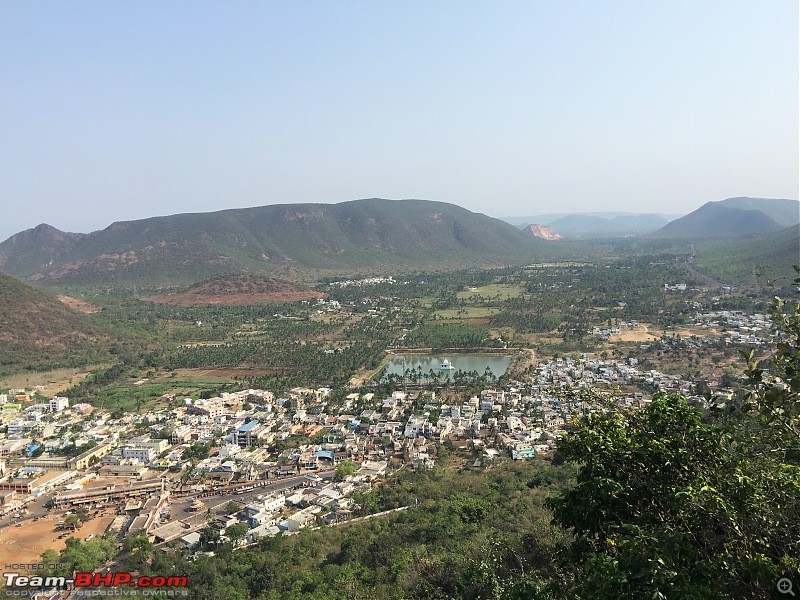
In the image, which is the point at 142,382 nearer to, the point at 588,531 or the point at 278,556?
the point at 278,556

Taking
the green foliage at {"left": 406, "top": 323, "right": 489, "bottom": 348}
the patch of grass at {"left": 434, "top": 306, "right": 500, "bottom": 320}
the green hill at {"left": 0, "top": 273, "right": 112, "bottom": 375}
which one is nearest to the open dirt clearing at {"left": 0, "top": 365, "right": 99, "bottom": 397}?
the green hill at {"left": 0, "top": 273, "right": 112, "bottom": 375}

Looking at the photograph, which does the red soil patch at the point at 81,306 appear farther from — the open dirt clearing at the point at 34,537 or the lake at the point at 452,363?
the open dirt clearing at the point at 34,537

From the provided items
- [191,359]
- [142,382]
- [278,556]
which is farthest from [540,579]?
[191,359]

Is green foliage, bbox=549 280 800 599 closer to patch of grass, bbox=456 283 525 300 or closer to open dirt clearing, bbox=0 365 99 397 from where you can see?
open dirt clearing, bbox=0 365 99 397

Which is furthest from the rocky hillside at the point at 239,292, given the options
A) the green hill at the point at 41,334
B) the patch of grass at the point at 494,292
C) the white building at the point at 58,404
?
the white building at the point at 58,404

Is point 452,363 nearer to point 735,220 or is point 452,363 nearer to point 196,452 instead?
point 196,452

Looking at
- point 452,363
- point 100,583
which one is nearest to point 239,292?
point 452,363
